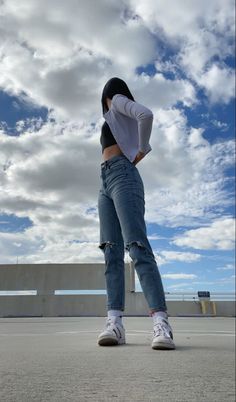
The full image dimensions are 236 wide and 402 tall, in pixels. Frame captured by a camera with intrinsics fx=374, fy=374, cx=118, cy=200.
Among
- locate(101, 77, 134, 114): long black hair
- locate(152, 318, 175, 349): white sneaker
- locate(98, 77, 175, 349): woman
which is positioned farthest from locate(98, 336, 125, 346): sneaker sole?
locate(101, 77, 134, 114): long black hair

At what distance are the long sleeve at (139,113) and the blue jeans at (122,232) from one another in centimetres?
13

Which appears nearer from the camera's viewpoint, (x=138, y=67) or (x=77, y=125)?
(x=77, y=125)

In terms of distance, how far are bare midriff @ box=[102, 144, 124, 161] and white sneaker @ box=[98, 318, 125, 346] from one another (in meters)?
0.70

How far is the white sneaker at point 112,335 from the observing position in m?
1.41

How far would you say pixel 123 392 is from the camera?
78 cm

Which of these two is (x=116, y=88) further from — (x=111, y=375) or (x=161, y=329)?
(x=111, y=375)

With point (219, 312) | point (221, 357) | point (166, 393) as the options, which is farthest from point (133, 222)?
point (219, 312)

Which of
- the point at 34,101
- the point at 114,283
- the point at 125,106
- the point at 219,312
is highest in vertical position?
the point at 125,106

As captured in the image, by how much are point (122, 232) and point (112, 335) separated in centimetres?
41

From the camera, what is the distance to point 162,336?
1.32m

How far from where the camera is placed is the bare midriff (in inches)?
65.3

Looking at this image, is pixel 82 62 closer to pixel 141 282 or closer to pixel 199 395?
pixel 141 282

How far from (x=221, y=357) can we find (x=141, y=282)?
418mm

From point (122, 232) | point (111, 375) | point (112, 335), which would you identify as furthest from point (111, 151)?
point (111, 375)
